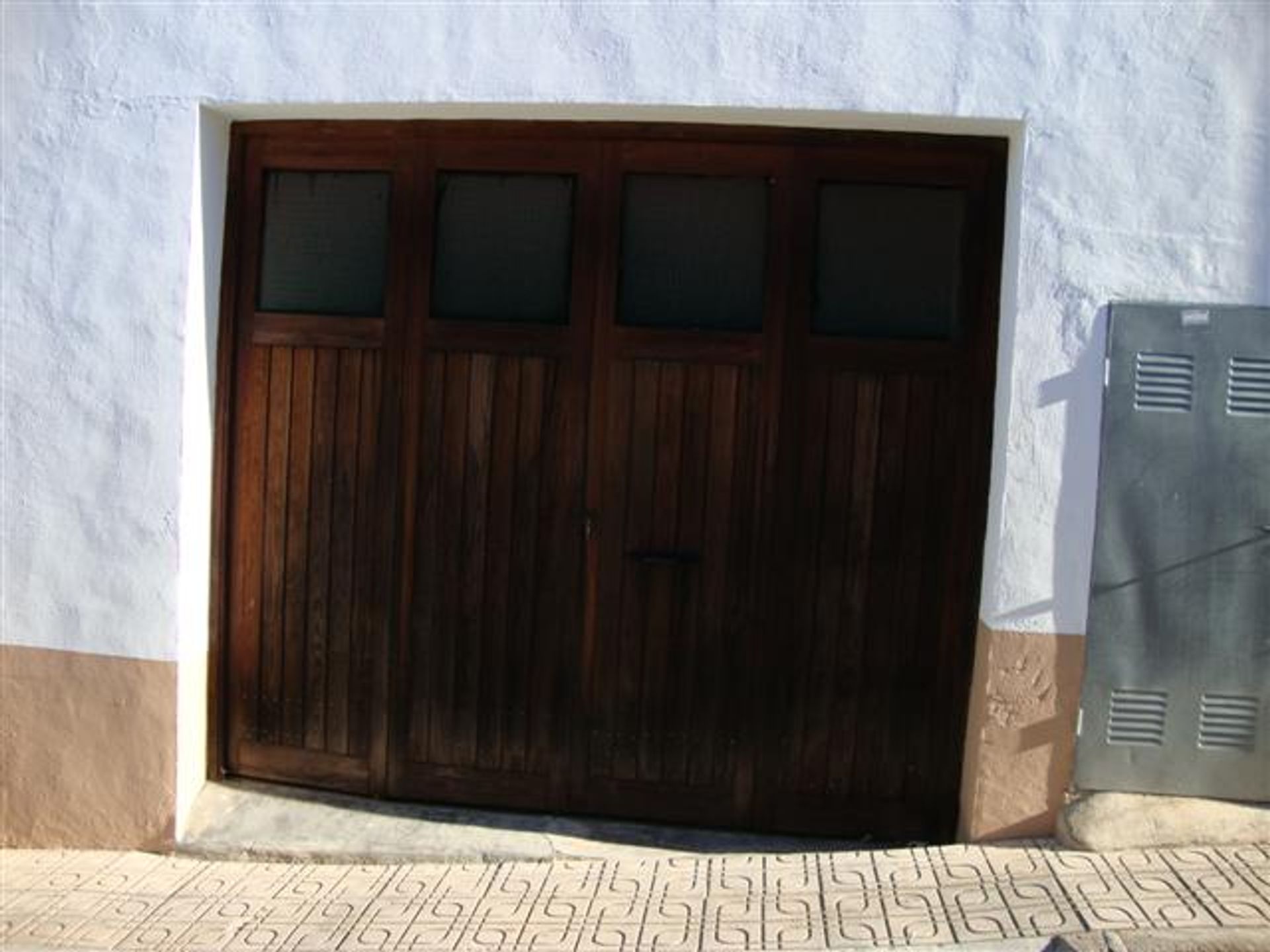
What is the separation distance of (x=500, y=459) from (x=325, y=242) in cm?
113

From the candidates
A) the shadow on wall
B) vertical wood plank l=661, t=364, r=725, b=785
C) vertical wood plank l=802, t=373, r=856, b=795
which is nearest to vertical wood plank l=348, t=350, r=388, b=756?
vertical wood plank l=661, t=364, r=725, b=785

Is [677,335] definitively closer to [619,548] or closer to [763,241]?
[763,241]

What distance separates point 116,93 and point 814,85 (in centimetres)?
260

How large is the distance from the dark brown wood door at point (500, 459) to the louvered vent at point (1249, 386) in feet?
7.54

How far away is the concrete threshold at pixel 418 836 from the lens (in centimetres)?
492

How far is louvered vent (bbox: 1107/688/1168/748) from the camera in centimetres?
459

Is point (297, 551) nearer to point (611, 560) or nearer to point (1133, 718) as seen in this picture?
point (611, 560)

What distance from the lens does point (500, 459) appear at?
5.11 m

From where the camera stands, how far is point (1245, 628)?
178 inches

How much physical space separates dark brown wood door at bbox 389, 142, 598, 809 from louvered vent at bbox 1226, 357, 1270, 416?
7.54ft

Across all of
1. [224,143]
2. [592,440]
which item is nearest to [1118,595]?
[592,440]

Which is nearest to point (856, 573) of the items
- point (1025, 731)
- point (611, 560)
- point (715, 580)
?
point (715, 580)

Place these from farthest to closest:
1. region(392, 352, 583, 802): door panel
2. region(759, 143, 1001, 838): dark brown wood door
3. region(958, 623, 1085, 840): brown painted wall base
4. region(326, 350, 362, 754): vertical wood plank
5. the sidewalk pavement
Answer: region(326, 350, 362, 754): vertical wood plank, region(392, 352, 583, 802): door panel, region(759, 143, 1001, 838): dark brown wood door, region(958, 623, 1085, 840): brown painted wall base, the sidewalk pavement

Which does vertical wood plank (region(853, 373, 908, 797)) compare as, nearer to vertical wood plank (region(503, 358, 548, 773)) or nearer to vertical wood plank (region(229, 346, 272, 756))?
vertical wood plank (region(503, 358, 548, 773))
